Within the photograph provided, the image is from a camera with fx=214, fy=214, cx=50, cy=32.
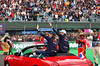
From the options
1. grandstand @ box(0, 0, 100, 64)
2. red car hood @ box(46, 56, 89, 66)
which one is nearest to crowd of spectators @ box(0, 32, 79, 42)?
grandstand @ box(0, 0, 100, 64)

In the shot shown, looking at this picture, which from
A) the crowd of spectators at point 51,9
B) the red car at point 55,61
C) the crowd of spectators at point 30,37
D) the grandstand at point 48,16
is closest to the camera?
the red car at point 55,61

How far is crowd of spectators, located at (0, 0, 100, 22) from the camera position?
25188mm

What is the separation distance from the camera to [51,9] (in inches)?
1109

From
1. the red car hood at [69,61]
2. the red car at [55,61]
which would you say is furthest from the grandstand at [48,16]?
the red car hood at [69,61]

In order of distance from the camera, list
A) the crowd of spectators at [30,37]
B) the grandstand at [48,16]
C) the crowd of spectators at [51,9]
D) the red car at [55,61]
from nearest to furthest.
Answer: the red car at [55,61] → the crowd of spectators at [30,37] → the grandstand at [48,16] → the crowd of spectators at [51,9]

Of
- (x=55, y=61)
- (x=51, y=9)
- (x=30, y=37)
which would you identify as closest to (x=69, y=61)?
(x=55, y=61)

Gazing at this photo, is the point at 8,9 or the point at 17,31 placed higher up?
the point at 8,9

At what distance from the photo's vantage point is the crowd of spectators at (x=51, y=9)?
82.6 feet

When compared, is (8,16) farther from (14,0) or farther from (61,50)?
(61,50)

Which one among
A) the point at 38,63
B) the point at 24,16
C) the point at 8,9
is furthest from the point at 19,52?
the point at 8,9

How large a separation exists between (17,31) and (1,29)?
426cm

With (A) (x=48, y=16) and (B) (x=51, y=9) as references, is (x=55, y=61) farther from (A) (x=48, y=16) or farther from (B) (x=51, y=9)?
(B) (x=51, y=9)

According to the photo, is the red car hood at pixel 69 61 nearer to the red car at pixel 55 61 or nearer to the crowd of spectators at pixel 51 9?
the red car at pixel 55 61

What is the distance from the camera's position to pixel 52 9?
28.2 m
